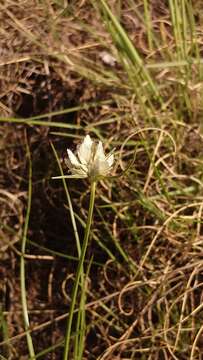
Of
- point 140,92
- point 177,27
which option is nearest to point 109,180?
point 140,92

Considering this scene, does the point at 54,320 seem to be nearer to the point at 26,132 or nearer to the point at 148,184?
the point at 148,184

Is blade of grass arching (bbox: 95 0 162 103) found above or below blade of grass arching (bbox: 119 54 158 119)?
above

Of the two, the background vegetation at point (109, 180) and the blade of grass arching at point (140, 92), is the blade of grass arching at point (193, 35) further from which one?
the blade of grass arching at point (140, 92)

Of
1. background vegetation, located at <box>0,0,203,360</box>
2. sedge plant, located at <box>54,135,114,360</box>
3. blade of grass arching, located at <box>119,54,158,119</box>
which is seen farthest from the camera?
blade of grass arching, located at <box>119,54,158,119</box>

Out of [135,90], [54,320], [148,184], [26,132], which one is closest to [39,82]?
[26,132]

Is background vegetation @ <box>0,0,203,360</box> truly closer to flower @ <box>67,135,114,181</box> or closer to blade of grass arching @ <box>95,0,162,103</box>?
blade of grass arching @ <box>95,0,162,103</box>

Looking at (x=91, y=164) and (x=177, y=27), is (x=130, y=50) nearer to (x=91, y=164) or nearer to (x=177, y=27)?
(x=177, y=27)

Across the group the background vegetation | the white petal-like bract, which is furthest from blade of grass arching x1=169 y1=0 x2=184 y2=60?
the white petal-like bract
